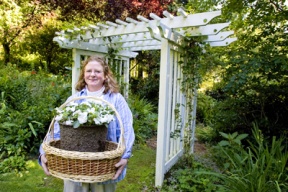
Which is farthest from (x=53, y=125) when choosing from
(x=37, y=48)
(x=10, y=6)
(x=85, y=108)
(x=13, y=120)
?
(x=37, y=48)

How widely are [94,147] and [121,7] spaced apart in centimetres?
530

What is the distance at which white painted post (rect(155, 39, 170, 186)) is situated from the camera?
272 centimetres

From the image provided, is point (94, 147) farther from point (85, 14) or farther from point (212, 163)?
point (85, 14)

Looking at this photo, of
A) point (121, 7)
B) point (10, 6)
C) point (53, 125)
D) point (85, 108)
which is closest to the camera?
point (85, 108)

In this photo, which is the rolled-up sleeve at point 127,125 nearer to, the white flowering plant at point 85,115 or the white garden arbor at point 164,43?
the white flowering plant at point 85,115

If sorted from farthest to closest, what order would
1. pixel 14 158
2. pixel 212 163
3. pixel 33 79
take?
pixel 33 79 < pixel 212 163 < pixel 14 158

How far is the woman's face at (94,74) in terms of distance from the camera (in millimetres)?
1631

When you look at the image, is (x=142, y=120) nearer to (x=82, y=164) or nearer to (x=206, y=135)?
(x=206, y=135)

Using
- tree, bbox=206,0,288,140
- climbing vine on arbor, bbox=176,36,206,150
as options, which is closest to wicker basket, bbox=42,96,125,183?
climbing vine on arbor, bbox=176,36,206,150

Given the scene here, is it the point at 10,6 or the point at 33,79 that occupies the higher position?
the point at 10,6

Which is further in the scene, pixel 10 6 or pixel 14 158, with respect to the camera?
pixel 10 6

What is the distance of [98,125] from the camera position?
4.44 ft

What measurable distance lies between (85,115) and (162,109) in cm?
158

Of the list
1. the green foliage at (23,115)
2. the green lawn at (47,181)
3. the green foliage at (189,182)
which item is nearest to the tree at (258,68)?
the green foliage at (189,182)
